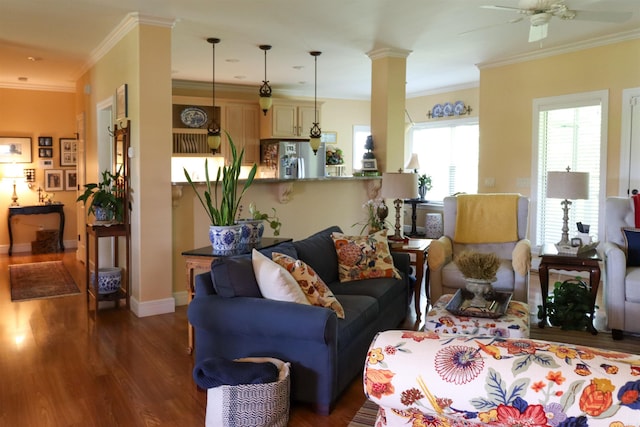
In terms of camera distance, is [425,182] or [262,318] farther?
[425,182]

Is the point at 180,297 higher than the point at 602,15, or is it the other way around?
the point at 602,15

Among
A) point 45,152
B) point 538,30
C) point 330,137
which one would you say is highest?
point 538,30

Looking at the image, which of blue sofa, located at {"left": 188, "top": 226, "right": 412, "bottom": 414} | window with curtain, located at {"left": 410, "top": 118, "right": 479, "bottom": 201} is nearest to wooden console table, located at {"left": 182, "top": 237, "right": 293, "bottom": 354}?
blue sofa, located at {"left": 188, "top": 226, "right": 412, "bottom": 414}

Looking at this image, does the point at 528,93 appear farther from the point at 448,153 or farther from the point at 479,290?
the point at 479,290

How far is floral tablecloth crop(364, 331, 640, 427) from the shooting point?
46.9 inches

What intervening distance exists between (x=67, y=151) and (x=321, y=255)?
6334mm

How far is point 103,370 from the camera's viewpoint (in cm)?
355

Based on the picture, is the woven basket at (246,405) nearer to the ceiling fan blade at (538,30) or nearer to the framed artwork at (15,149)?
the ceiling fan blade at (538,30)

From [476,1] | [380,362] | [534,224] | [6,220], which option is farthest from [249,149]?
[380,362]

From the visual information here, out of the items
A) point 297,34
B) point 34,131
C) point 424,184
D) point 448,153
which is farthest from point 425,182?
point 34,131

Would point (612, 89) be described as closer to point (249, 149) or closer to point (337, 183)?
point (337, 183)

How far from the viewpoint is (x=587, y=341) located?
409 centimetres

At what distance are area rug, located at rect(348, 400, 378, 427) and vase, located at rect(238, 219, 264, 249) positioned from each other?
5.11 feet

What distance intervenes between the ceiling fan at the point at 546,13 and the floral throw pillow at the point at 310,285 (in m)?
2.13
